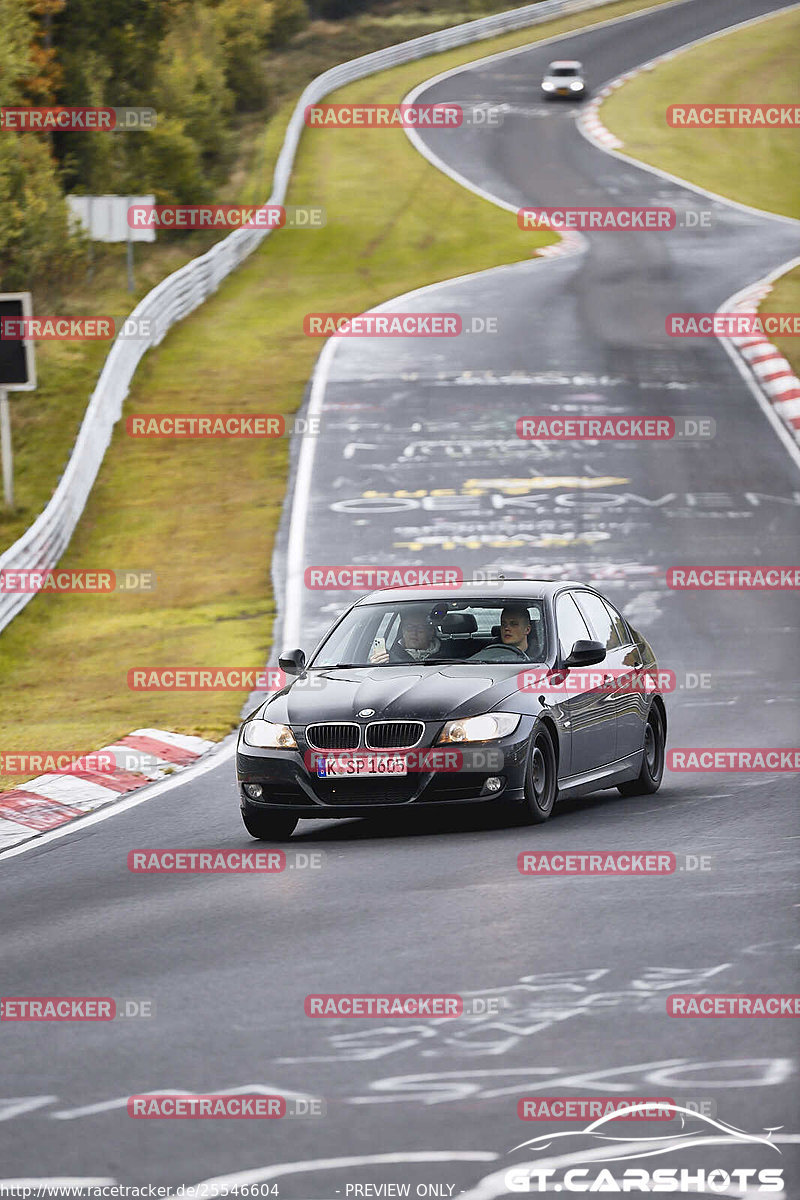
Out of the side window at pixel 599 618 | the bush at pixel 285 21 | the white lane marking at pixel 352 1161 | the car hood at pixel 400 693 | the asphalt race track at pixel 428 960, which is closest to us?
the white lane marking at pixel 352 1161

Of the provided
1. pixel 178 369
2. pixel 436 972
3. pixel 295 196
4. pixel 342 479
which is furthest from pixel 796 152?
pixel 436 972

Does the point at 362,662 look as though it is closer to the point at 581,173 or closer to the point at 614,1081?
the point at 614,1081

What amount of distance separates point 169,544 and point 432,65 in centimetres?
5236

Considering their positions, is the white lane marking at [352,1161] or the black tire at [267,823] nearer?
the white lane marking at [352,1161]

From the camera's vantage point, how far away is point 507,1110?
577cm

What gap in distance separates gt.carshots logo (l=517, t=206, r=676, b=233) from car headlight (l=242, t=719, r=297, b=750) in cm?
3919

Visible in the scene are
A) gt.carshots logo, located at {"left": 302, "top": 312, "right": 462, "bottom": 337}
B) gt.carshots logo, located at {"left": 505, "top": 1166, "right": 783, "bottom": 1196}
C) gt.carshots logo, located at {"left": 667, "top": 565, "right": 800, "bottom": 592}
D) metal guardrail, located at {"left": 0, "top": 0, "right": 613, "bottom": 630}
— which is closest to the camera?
gt.carshots logo, located at {"left": 505, "top": 1166, "right": 783, "bottom": 1196}

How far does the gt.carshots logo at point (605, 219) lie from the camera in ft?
161

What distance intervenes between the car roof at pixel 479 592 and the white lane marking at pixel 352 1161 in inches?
274

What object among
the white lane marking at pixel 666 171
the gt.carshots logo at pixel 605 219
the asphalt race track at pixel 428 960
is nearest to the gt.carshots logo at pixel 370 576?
the asphalt race track at pixel 428 960

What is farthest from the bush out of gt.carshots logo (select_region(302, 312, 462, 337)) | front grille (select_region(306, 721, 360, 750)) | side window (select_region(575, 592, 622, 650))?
front grille (select_region(306, 721, 360, 750))

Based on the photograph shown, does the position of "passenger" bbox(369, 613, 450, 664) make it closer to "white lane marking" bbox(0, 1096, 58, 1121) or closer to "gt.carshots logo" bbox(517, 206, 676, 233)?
"white lane marking" bbox(0, 1096, 58, 1121)

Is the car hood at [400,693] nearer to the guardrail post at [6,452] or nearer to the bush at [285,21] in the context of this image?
the guardrail post at [6,452]

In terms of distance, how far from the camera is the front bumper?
10.7 meters
